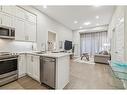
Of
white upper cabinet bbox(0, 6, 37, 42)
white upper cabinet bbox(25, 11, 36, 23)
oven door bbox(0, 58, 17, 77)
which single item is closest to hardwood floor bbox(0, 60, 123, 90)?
oven door bbox(0, 58, 17, 77)

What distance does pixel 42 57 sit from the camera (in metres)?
2.43

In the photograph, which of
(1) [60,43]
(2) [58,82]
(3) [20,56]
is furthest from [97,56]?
(3) [20,56]

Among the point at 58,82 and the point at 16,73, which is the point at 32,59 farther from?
the point at 58,82

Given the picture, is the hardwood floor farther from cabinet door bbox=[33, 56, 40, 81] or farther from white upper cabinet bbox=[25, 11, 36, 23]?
white upper cabinet bbox=[25, 11, 36, 23]

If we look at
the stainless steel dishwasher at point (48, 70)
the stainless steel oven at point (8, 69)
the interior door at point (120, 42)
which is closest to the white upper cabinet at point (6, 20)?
the stainless steel oven at point (8, 69)

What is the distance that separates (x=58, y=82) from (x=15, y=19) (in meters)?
2.81

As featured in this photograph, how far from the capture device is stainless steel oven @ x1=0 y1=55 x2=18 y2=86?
2393mm

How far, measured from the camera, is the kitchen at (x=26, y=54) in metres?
2.21

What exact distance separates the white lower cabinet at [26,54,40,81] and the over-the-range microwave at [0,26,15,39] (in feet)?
3.08

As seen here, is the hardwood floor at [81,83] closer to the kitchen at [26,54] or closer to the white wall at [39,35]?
the kitchen at [26,54]

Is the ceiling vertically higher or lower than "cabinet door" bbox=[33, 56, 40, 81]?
higher

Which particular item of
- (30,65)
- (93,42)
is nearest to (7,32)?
(30,65)

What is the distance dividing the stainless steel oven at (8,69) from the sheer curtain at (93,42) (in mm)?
7861

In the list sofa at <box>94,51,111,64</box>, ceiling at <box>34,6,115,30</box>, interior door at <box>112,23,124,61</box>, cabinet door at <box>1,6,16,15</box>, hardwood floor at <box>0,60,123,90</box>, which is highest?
ceiling at <box>34,6,115,30</box>
